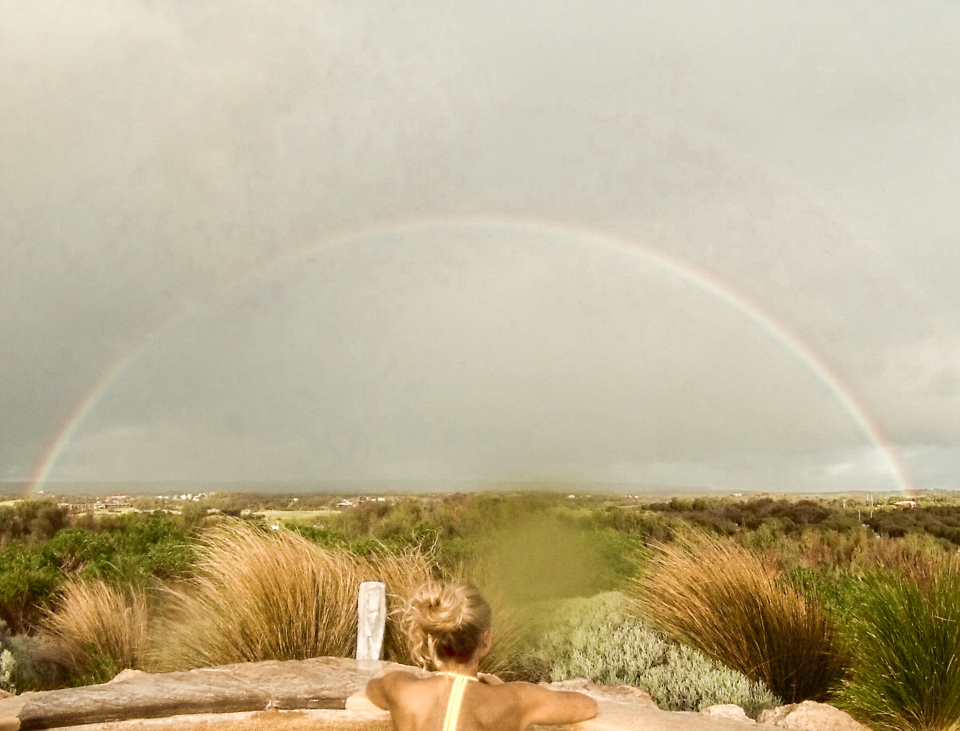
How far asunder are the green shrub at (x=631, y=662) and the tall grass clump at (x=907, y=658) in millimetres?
846

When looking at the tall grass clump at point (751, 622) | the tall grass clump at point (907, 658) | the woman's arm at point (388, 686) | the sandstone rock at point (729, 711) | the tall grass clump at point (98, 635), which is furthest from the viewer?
the tall grass clump at point (98, 635)

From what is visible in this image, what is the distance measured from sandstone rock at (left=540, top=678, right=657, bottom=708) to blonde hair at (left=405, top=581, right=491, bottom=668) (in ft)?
8.38

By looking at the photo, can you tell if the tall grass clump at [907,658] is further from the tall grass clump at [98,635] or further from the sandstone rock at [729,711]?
the tall grass clump at [98,635]

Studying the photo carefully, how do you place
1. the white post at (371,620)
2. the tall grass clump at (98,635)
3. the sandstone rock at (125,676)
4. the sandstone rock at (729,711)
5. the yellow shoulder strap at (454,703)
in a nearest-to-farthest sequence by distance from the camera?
1. the yellow shoulder strap at (454,703)
2. the sandstone rock at (729,711)
3. the sandstone rock at (125,676)
4. the white post at (371,620)
5. the tall grass clump at (98,635)

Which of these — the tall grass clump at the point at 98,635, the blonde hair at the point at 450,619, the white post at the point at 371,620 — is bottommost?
the tall grass clump at the point at 98,635

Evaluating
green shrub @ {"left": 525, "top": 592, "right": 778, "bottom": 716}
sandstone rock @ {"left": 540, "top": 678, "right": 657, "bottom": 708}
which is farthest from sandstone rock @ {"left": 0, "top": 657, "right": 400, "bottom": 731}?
green shrub @ {"left": 525, "top": 592, "right": 778, "bottom": 716}

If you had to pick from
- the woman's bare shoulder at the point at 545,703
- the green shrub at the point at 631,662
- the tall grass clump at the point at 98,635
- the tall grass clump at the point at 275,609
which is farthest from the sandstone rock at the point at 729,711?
the tall grass clump at the point at 98,635

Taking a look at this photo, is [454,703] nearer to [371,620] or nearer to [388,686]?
[388,686]

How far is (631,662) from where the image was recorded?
6.59m

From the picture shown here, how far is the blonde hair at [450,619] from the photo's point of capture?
335 centimetres

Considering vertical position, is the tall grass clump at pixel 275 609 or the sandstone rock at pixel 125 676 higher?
the tall grass clump at pixel 275 609

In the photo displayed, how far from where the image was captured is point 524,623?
774 centimetres

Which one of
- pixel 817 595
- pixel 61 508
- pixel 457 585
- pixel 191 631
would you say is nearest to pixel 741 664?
pixel 817 595

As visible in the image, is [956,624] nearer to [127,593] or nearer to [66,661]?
Result: [66,661]
